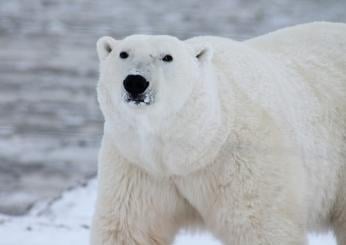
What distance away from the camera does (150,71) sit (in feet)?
11.3

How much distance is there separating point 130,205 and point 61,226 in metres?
1.60

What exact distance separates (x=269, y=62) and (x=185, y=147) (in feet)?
2.72

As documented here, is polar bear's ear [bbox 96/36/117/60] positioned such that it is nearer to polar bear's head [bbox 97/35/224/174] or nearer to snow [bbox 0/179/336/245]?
polar bear's head [bbox 97/35/224/174]

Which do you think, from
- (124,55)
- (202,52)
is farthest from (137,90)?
(202,52)

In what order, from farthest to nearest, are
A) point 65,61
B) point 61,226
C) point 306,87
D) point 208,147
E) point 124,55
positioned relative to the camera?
point 65,61 < point 61,226 < point 306,87 < point 208,147 < point 124,55

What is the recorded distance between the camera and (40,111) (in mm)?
8859

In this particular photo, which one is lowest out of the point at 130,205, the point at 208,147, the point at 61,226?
the point at 61,226

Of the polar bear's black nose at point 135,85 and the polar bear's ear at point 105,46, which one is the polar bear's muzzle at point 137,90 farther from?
the polar bear's ear at point 105,46

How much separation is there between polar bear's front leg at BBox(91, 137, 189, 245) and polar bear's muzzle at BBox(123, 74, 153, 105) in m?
0.51

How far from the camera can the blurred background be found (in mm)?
7438

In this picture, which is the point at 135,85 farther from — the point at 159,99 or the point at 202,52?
the point at 202,52

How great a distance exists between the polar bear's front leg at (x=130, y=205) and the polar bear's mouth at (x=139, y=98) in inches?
19.8

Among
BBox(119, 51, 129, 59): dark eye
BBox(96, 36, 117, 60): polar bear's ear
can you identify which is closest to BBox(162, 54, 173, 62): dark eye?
BBox(119, 51, 129, 59): dark eye

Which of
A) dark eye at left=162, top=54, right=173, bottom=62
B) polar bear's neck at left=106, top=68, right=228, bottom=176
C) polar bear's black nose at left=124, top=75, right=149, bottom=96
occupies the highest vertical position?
dark eye at left=162, top=54, right=173, bottom=62
